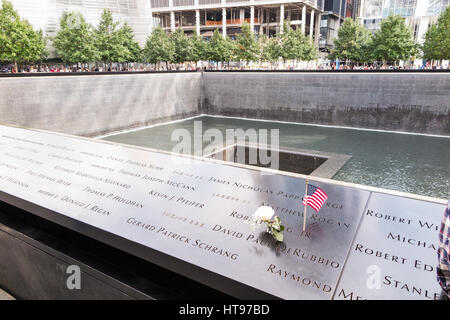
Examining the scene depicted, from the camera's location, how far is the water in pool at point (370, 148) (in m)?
10.5

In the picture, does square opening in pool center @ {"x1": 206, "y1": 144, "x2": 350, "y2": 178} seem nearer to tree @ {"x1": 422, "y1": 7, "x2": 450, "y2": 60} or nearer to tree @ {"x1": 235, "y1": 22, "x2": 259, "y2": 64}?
tree @ {"x1": 422, "y1": 7, "x2": 450, "y2": 60}

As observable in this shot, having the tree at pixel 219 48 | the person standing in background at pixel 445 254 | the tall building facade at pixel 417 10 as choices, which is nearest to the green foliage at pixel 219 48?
the tree at pixel 219 48

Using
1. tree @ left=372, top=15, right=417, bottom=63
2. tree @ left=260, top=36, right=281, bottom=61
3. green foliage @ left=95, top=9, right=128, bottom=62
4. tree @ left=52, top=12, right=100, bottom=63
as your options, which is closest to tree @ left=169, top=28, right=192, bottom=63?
green foliage @ left=95, top=9, right=128, bottom=62

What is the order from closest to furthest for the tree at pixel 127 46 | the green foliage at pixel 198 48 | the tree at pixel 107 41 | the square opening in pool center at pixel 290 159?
the square opening in pool center at pixel 290 159 < the tree at pixel 107 41 < the tree at pixel 127 46 < the green foliage at pixel 198 48

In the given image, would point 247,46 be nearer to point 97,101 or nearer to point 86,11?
point 86,11

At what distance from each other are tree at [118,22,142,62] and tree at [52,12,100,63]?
2.90m

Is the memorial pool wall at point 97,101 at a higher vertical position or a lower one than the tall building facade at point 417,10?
lower

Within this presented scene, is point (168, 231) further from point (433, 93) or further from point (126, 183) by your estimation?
point (433, 93)

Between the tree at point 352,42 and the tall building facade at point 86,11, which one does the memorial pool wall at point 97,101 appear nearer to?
the tree at point 352,42

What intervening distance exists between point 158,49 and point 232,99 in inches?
723

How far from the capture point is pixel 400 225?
2.83 meters

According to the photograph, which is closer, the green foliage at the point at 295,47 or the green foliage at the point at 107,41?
the green foliage at the point at 107,41

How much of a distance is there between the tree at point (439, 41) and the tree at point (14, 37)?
1489 inches
